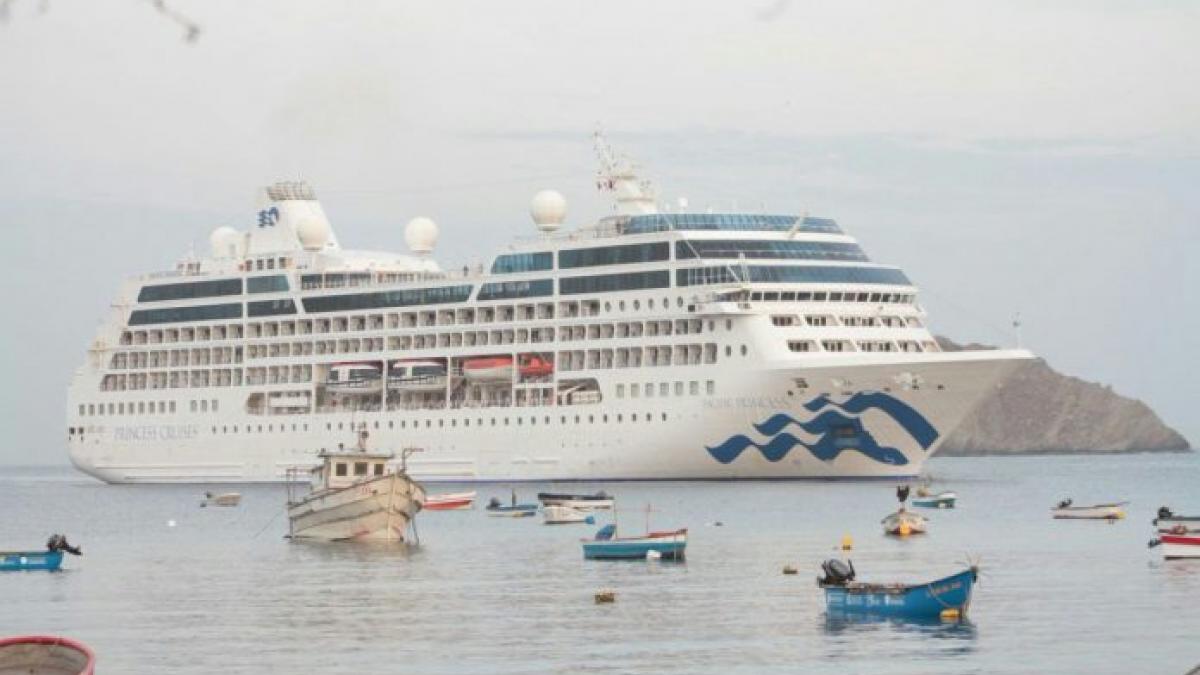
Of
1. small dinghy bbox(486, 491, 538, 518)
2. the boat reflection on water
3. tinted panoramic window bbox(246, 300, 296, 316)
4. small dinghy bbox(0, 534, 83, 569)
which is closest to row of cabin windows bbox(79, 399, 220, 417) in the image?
tinted panoramic window bbox(246, 300, 296, 316)

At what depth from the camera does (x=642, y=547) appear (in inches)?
2270

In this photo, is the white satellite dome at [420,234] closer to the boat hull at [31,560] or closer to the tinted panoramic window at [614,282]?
the tinted panoramic window at [614,282]

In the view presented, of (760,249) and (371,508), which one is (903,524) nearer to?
(371,508)

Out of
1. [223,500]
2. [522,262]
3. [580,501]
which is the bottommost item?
[580,501]

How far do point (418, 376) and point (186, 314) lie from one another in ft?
47.9

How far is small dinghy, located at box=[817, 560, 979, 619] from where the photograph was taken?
41438 millimetres

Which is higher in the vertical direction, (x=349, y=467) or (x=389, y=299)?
(x=389, y=299)

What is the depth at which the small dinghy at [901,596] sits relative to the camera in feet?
136

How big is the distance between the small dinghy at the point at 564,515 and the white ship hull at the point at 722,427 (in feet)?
44.6

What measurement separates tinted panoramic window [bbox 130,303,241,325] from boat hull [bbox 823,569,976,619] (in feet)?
225

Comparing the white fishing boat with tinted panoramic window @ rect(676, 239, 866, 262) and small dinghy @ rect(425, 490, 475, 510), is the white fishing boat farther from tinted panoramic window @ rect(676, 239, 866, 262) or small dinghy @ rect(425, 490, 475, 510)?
→ tinted panoramic window @ rect(676, 239, 866, 262)

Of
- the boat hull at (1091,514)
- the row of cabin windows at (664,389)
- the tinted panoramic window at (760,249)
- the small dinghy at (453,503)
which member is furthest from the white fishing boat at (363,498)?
the tinted panoramic window at (760,249)

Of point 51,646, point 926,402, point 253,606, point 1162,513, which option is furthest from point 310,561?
point 926,402

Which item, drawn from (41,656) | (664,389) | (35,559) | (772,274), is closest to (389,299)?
(664,389)
